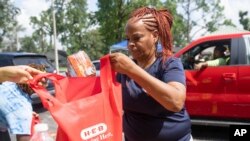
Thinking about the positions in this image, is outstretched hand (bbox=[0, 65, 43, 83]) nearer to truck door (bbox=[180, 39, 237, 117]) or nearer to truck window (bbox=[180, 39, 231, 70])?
truck door (bbox=[180, 39, 237, 117])

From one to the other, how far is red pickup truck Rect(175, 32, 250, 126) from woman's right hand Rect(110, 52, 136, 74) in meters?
4.52

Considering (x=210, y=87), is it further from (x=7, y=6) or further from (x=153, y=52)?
(x=7, y=6)

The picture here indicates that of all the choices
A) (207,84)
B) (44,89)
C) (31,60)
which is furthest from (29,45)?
(44,89)

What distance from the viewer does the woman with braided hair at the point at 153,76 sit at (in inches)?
71.1

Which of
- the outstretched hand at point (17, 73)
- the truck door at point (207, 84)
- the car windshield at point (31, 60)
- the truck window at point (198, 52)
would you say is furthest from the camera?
the car windshield at point (31, 60)

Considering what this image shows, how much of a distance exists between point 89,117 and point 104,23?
26163mm

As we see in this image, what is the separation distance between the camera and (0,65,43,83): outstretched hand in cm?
167

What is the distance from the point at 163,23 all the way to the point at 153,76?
0.26 meters

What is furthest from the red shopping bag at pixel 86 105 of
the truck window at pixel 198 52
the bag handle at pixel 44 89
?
the truck window at pixel 198 52

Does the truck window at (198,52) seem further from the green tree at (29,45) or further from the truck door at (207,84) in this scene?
the green tree at (29,45)

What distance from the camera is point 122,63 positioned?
5.14 ft

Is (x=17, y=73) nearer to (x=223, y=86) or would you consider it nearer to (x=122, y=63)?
(x=122, y=63)

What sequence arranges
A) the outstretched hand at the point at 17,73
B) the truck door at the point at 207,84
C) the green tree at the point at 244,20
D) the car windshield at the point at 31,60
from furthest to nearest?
the green tree at the point at 244,20, the car windshield at the point at 31,60, the truck door at the point at 207,84, the outstretched hand at the point at 17,73

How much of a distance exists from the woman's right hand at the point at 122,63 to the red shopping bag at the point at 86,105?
0.03 m
